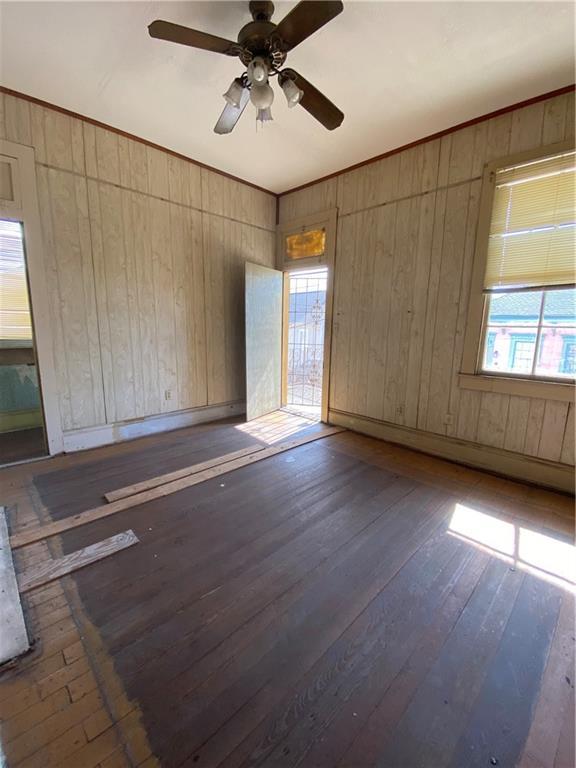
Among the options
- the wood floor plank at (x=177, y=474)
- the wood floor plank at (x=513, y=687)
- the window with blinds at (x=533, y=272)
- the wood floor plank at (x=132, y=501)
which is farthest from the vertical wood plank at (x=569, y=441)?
the wood floor plank at (x=177, y=474)

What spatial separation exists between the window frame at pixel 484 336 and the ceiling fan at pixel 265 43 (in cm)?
151

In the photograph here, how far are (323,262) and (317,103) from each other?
6.33 ft

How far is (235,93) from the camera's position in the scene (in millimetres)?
1929

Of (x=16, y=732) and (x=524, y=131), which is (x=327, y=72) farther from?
(x=16, y=732)

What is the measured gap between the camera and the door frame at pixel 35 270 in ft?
8.26

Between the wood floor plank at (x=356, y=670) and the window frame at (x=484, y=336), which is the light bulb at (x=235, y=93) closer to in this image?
the window frame at (x=484, y=336)

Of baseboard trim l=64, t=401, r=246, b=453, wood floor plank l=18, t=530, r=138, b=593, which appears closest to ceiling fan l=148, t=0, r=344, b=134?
wood floor plank l=18, t=530, r=138, b=593

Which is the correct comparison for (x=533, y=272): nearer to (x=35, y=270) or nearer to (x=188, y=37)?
(x=188, y=37)

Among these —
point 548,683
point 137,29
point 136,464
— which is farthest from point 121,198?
point 548,683

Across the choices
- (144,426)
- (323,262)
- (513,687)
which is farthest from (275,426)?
(513,687)

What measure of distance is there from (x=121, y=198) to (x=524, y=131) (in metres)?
3.53

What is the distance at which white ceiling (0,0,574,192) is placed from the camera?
1780 millimetres

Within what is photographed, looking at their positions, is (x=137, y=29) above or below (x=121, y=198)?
above

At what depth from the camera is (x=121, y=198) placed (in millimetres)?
3078
